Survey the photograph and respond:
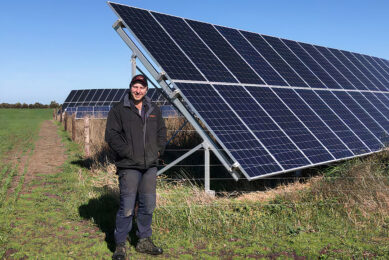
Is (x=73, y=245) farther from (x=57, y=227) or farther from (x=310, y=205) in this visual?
(x=310, y=205)

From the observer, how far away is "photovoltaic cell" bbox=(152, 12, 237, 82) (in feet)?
31.0

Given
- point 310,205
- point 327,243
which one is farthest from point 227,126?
point 327,243

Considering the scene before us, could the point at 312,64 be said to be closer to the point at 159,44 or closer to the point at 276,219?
the point at 159,44

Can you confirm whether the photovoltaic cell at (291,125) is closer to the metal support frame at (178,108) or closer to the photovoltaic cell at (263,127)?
the photovoltaic cell at (263,127)

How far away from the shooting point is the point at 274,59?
12328mm

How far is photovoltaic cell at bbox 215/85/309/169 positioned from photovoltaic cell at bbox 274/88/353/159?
1.22 metres

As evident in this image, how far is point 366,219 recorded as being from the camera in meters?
6.74

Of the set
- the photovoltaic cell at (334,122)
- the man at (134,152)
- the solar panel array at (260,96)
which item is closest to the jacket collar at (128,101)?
the man at (134,152)

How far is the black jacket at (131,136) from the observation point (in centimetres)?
533

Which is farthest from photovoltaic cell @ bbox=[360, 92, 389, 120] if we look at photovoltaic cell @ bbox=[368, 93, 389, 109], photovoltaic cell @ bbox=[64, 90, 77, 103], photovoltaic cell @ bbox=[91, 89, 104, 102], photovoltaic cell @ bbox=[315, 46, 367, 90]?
photovoltaic cell @ bbox=[64, 90, 77, 103]

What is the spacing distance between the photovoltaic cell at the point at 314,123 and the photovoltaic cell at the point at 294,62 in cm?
182

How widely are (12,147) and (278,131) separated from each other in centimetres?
1419

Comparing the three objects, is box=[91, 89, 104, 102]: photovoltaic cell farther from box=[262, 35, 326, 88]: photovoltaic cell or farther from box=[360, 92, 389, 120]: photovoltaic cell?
box=[360, 92, 389, 120]: photovoltaic cell

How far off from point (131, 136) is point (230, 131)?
2991 millimetres
